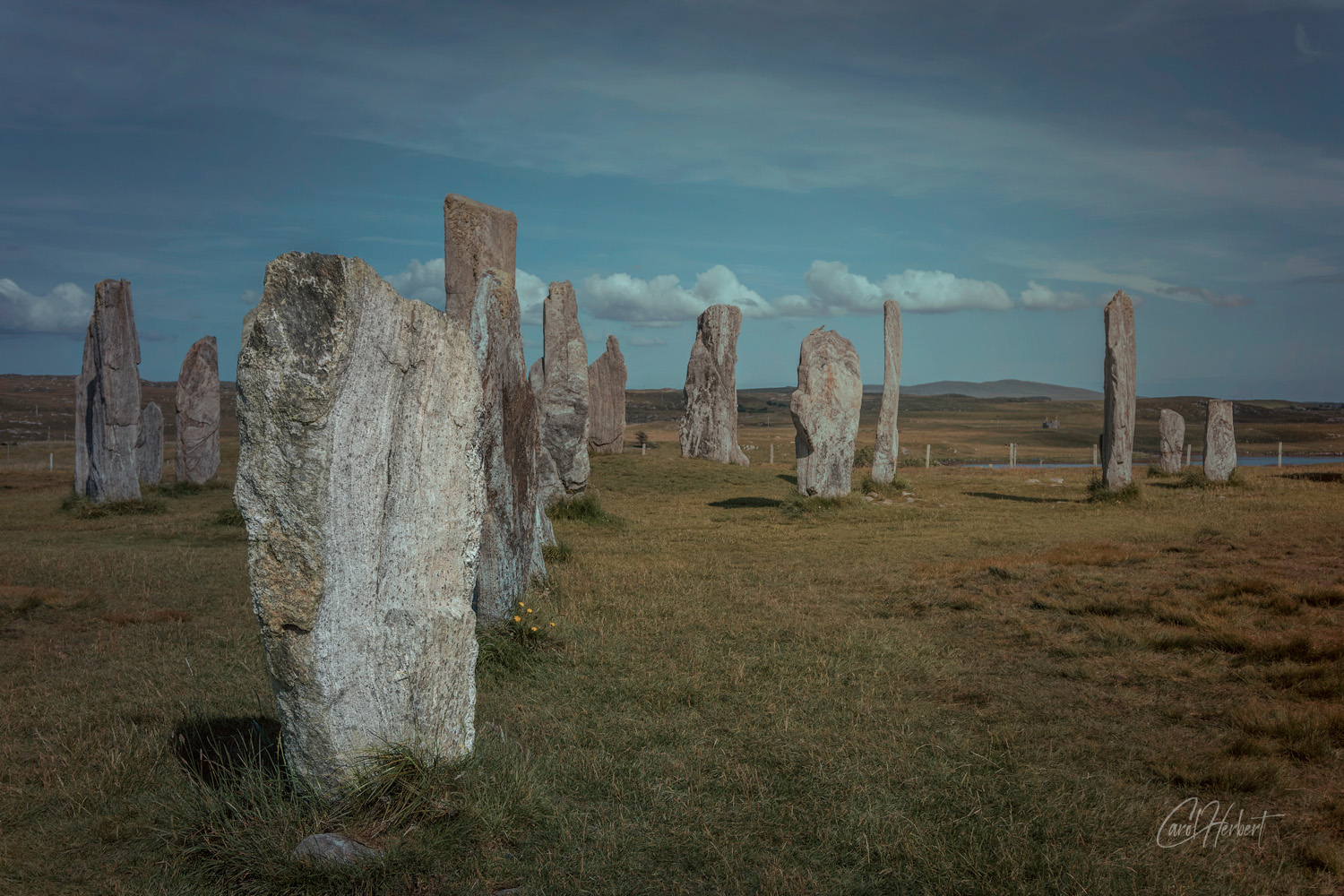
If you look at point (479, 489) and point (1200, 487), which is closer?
point (479, 489)

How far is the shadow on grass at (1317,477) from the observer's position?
20.7 meters

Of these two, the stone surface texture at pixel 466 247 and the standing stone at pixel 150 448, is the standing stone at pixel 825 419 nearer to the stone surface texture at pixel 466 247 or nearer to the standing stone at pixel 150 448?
the stone surface texture at pixel 466 247

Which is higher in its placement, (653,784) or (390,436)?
(390,436)

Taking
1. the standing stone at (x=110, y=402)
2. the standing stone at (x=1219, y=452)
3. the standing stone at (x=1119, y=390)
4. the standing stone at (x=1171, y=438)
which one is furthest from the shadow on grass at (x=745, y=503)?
the standing stone at (x=1171, y=438)

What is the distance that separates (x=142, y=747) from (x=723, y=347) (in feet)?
85.7

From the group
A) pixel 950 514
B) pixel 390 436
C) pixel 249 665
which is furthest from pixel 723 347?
pixel 390 436

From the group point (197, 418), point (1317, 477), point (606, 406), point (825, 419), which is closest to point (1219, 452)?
point (1317, 477)

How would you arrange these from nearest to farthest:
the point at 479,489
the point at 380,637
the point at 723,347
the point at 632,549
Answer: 1. the point at 380,637
2. the point at 479,489
3. the point at 632,549
4. the point at 723,347

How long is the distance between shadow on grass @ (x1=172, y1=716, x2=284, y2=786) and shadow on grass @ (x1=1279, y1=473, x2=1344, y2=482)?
22938 millimetres

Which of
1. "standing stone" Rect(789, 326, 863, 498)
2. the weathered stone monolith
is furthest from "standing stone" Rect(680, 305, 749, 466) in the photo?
the weathered stone monolith

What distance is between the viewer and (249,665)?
6.74 meters

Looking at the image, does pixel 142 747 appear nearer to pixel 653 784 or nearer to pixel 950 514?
pixel 653 784

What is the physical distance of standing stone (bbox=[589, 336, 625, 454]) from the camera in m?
28.2
